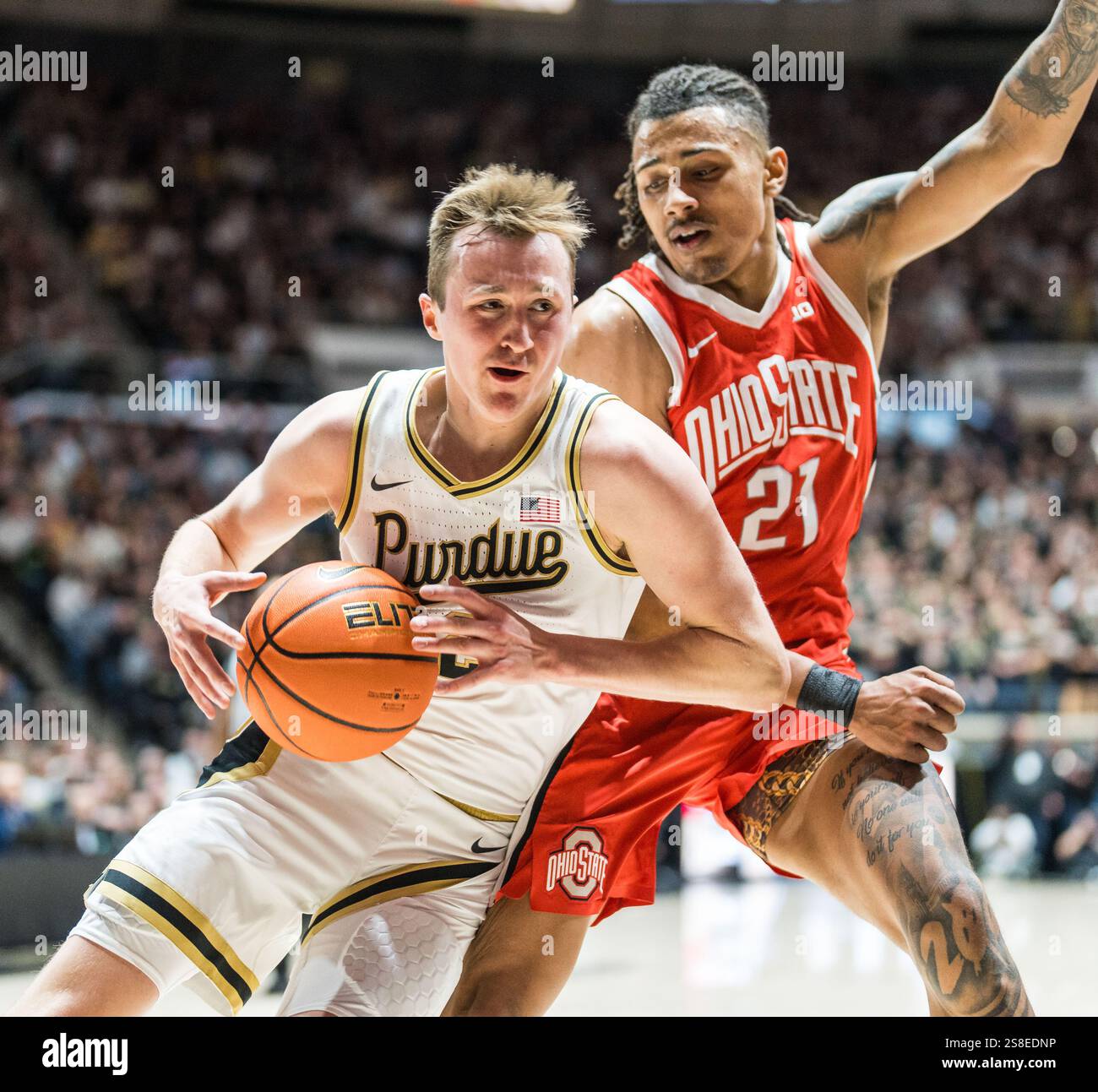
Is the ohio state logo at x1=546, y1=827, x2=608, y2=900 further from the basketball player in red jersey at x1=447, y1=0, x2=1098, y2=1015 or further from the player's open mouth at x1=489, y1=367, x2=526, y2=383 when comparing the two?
the player's open mouth at x1=489, y1=367, x2=526, y2=383

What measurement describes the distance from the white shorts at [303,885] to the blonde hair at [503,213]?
3.50 feet

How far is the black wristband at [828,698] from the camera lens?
116 inches

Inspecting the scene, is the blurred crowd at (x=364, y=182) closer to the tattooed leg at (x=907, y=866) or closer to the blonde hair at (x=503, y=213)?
the blonde hair at (x=503, y=213)

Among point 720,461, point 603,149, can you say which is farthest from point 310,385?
point 720,461

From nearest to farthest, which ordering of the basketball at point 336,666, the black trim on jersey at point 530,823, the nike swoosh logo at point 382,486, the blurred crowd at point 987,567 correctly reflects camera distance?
the basketball at point 336,666 → the nike swoosh logo at point 382,486 → the black trim on jersey at point 530,823 → the blurred crowd at point 987,567

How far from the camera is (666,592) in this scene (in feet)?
8.96

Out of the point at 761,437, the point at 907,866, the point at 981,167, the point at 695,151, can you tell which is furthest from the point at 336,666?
the point at 981,167

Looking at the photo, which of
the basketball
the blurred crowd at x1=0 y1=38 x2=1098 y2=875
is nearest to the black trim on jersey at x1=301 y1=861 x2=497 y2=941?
the basketball

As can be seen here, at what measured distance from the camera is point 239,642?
2639 mm

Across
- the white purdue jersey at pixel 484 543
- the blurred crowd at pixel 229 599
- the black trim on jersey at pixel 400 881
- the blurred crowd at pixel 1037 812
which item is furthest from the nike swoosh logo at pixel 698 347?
the blurred crowd at pixel 1037 812

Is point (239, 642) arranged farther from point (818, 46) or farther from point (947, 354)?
point (818, 46)

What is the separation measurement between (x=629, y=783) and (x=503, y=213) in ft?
4.52

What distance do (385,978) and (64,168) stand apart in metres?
13.6

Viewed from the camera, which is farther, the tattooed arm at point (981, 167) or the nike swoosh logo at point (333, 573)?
the tattooed arm at point (981, 167)
